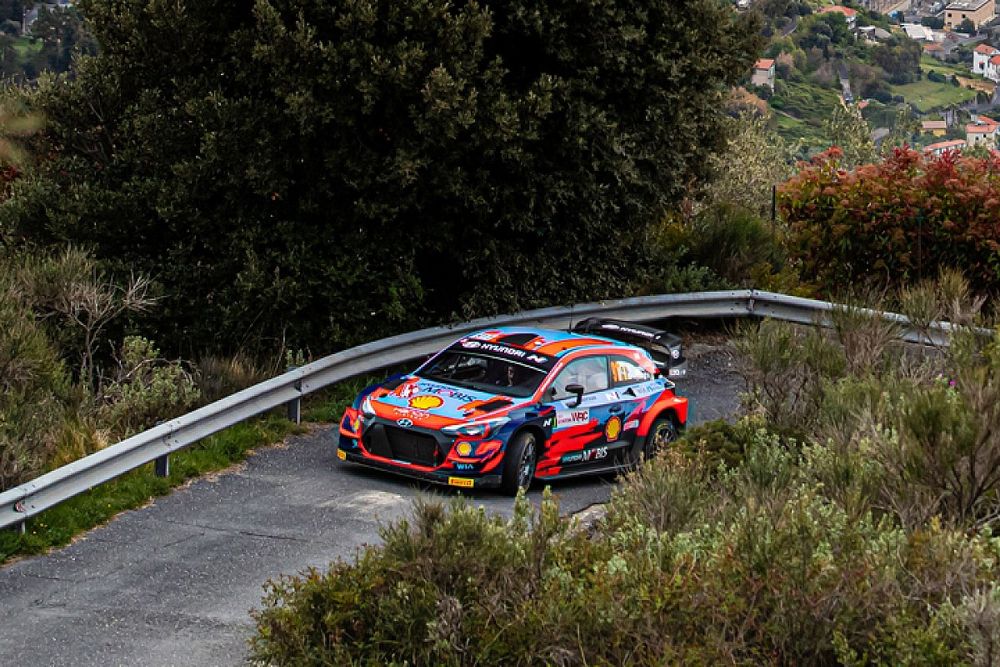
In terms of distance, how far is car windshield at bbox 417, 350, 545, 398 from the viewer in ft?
49.1

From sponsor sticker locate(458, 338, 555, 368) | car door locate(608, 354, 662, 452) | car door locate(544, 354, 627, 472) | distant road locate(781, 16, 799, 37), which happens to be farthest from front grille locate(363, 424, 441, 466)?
distant road locate(781, 16, 799, 37)

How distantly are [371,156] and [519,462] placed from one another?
5.67m

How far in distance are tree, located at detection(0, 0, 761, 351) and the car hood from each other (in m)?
3.89

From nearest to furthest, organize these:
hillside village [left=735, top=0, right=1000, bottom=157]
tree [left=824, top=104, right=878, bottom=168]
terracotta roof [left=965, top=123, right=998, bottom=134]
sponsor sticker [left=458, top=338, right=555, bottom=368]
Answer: sponsor sticker [left=458, top=338, right=555, bottom=368], tree [left=824, top=104, right=878, bottom=168], hillside village [left=735, top=0, right=1000, bottom=157], terracotta roof [left=965, top=123, right=998, bottom=134]

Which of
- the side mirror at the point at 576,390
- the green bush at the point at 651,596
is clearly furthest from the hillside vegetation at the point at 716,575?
the side mirror at the point at 576,390

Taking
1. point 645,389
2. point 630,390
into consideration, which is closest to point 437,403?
point 630,390

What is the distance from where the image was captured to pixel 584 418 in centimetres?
1512

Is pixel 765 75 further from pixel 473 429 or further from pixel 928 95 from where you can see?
pixel 473 429

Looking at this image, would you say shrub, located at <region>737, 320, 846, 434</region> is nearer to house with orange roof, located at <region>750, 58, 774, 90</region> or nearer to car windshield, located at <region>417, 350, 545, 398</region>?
car windshield, located at <region>417, 350, 545, 398</region>

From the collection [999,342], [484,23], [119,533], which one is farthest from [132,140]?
[999,342]

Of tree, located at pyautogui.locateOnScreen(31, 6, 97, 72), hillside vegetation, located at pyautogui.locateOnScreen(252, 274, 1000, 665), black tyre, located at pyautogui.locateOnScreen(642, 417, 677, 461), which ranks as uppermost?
tree, located at pyautogui.locateOnScreen(31, 6, 97, 72)

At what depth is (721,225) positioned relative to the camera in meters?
23.5

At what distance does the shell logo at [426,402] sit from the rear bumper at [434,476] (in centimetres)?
65

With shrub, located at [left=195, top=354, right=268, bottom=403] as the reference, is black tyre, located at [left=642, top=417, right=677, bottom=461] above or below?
below
